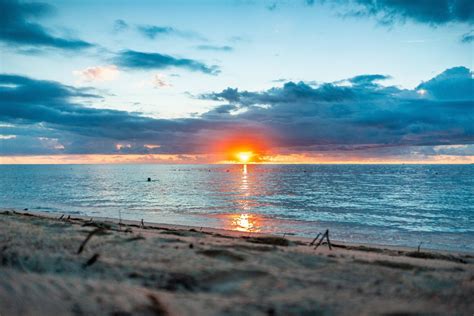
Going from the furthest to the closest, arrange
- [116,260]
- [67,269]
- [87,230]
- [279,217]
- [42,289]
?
[279,217], [87,230], [116,260], [67,269], [42,289]

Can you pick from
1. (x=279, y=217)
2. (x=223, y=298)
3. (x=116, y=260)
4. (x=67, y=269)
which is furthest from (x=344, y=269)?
(x=279, y=217)

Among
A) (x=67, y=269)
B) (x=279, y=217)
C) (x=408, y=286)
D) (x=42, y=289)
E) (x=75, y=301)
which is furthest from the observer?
(x=279, y=217)

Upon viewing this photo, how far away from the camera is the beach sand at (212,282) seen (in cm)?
646

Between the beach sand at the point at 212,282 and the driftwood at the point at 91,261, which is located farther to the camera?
the driftwood at the point at 91,261

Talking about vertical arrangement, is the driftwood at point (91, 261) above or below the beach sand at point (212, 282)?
above

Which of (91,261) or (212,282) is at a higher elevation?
(91,261)

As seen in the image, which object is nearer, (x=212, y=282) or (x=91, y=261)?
(x=212, y=282)

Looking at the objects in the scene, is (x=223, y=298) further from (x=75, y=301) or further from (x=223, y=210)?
(x=223, y=210)

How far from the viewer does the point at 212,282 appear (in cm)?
783

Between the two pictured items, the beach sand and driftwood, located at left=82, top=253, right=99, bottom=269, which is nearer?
the beach sand

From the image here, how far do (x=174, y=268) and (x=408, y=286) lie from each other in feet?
18.6

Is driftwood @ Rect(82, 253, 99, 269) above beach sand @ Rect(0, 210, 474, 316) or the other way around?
above

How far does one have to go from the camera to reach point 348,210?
3625 centimetres

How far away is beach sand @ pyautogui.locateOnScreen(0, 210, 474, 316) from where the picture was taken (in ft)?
21.2
